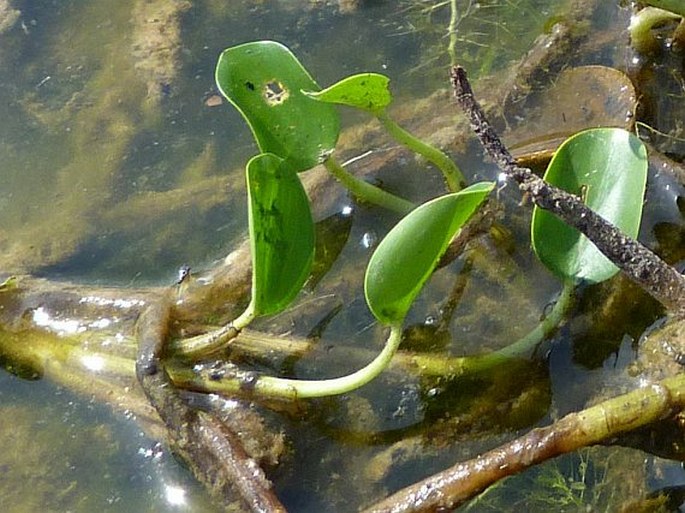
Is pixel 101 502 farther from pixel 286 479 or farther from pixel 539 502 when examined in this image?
pixel 539 502

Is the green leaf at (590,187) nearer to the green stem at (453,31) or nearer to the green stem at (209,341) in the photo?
the green stem at (209,341)

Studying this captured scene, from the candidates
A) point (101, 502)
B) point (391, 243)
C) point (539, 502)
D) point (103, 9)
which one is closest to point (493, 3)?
point (103, 9)

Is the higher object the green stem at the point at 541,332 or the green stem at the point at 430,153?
the green stem at the point at 430,153

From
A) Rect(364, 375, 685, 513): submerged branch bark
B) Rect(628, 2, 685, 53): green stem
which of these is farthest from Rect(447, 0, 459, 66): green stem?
Rect(364, 375, 685, 513): submerged branch bark

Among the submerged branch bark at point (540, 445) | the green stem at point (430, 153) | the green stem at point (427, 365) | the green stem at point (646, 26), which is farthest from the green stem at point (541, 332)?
the green stem at point (646, 26)

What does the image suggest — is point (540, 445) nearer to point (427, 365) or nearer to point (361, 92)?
point (427, 365)

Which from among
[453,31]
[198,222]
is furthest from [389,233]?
[453,31]
